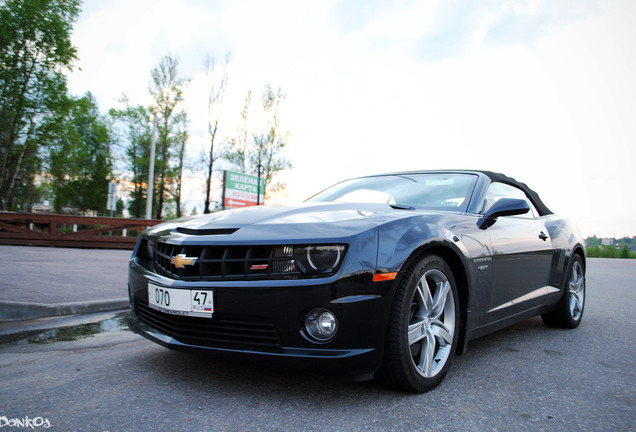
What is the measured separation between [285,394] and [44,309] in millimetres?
3085

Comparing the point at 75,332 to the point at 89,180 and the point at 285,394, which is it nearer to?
the point at 285,394

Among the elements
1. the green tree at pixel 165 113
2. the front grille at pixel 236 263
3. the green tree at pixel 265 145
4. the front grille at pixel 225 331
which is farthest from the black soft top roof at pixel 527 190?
the green tree at pixel 165 113

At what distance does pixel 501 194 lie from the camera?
3400mm

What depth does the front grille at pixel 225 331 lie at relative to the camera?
1957 millimetres

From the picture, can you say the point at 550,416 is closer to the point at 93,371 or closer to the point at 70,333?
the point at 93,371

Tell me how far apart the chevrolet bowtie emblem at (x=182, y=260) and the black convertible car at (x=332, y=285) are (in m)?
0.01

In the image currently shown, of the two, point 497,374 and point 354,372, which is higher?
point 354,372

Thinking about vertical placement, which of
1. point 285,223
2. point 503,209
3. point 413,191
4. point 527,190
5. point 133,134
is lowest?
point 285,223

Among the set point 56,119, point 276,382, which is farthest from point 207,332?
point 56,119

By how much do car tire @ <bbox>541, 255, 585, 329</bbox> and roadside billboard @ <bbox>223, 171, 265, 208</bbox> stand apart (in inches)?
784

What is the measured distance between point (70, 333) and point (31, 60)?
24440mm

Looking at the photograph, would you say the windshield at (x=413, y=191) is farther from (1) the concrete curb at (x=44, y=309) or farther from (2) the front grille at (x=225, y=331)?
(1) the concrete curb at (x=44, y=309)

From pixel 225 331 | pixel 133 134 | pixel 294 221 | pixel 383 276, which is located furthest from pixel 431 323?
pixel 133 134

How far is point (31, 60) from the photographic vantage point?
73.2 feet
